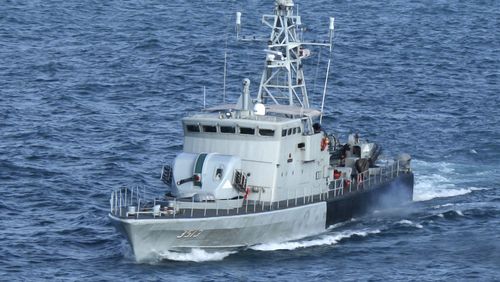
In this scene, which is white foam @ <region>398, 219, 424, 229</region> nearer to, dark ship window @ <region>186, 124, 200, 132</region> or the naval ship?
the naval ship

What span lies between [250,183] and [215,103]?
2842 cm

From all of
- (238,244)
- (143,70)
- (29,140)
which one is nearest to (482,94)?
(143,70)

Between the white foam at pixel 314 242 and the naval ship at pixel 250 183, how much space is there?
40cm

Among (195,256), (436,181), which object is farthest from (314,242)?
(436,181)

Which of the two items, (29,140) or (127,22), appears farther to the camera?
(127,22)

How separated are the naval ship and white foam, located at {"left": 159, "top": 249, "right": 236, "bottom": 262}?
193mm

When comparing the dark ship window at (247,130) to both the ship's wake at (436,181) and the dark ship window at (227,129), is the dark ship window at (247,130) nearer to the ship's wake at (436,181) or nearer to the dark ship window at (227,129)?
the dark ship window at (227,129)

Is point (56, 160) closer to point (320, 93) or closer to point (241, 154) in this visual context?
point (241, 154)

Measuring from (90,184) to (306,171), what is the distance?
500 inches

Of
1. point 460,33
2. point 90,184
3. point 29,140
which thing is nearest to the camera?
point 90,184

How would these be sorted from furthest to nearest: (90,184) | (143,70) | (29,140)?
(143,70)
(29,140)
(90,184)

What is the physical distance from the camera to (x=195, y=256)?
67625 mm

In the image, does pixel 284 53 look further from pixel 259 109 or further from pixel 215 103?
pixel 215 103

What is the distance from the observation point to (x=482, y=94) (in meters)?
107
